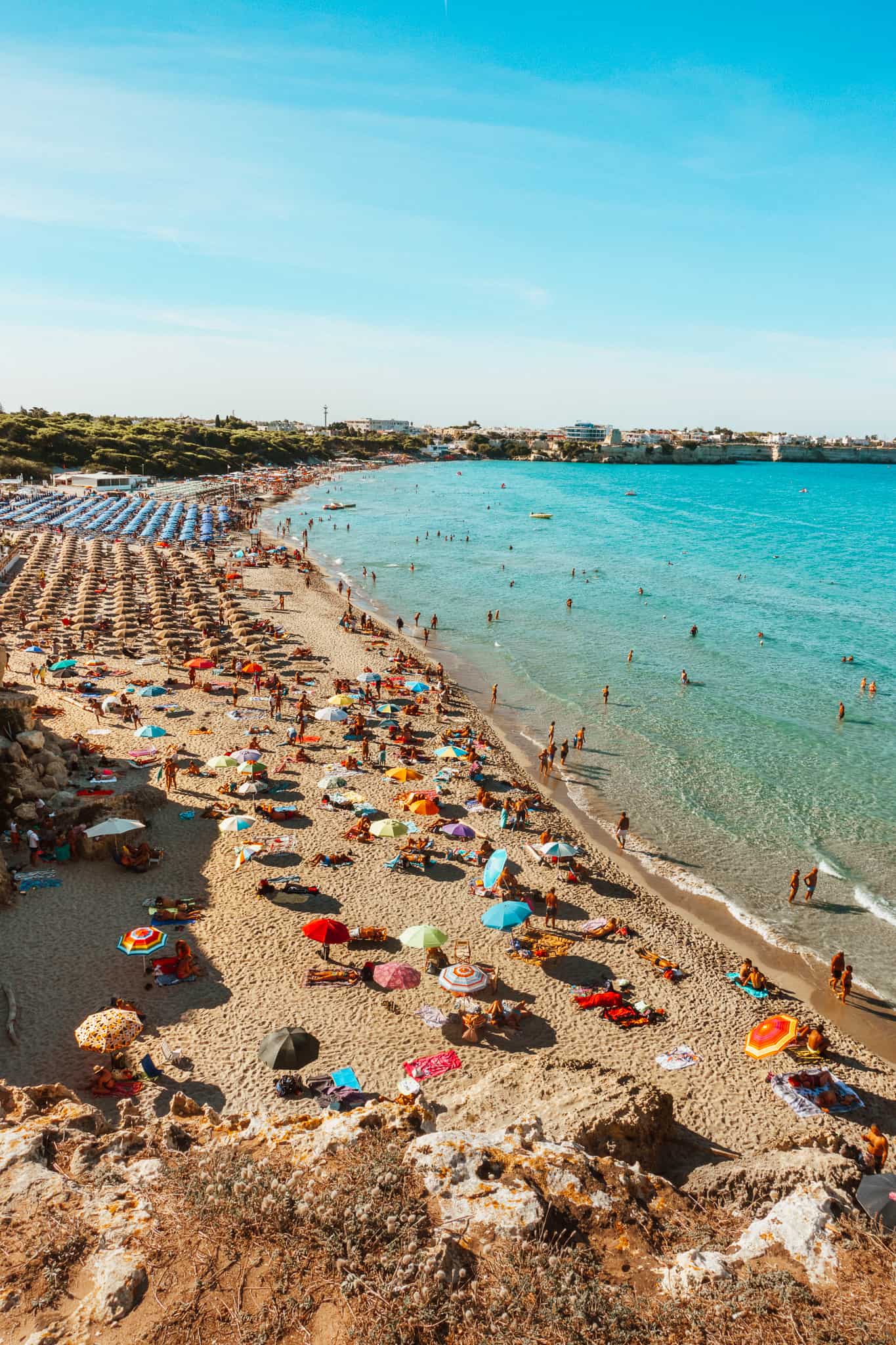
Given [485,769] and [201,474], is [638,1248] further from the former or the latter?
[201,474]

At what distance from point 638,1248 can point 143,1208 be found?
452 cm

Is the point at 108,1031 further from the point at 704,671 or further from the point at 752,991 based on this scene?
the point at 704,671

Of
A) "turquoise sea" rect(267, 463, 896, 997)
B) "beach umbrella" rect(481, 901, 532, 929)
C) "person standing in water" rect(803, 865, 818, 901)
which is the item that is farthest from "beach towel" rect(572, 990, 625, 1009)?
"person standing in water" rect(803, 865, 818, 901)

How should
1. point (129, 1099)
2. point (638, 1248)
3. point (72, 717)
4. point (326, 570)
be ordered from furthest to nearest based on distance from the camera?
point (326, 570), point (72, 717), point (129, 1099), point (638, 1248)

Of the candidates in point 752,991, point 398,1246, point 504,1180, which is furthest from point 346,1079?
point 752,991

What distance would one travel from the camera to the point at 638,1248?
6672 millimetres

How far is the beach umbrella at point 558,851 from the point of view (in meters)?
18.1

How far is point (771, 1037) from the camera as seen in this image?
12406 mm

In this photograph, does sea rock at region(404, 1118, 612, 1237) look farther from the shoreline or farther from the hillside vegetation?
the hillside vegetation

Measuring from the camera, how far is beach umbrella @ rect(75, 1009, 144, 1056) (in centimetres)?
1109

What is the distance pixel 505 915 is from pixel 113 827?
9.05 m

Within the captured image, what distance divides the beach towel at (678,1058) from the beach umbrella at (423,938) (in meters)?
4.31

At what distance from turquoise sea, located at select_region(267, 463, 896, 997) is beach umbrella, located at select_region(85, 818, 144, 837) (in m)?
12.4

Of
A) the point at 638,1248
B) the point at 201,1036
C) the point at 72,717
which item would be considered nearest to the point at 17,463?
the point at 72,717
